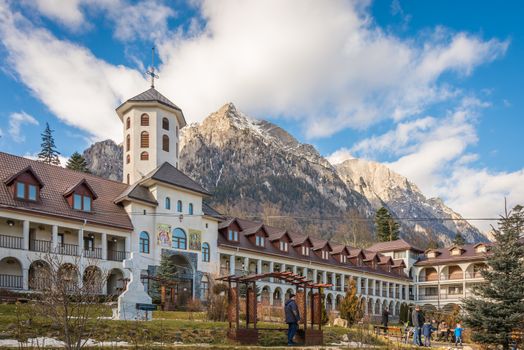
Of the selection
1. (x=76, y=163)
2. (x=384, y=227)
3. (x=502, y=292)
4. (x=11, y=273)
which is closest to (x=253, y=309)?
(x=502, y=292)

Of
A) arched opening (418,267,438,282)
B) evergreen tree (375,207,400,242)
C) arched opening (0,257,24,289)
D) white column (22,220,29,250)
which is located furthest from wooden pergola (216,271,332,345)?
evergreen tree (375,207,400,242)

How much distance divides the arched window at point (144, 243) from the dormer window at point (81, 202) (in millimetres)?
4667

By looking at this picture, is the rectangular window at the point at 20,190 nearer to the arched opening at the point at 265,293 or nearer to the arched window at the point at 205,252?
the arched window at the point at 205,252

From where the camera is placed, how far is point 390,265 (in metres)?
72.4

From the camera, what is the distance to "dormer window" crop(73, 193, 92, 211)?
3784 cm

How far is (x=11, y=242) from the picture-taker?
112 feet

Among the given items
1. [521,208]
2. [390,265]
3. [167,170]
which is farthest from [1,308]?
[390,265]

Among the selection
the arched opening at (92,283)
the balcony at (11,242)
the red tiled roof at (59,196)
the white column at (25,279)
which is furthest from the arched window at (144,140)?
the arched opening at (92,283)

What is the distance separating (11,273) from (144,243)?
32.1ft

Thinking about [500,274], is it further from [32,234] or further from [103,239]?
[32,234]

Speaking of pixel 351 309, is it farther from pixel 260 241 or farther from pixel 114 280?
pixel 260 241

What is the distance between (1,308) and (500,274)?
2545 centimetres

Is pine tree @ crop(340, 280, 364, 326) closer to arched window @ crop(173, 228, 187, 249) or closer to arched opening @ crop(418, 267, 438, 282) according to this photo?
arched window @ crop(173, 228, 187, 249)

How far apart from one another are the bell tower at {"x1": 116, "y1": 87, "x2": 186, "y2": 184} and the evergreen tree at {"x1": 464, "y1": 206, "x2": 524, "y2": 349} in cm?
2946
